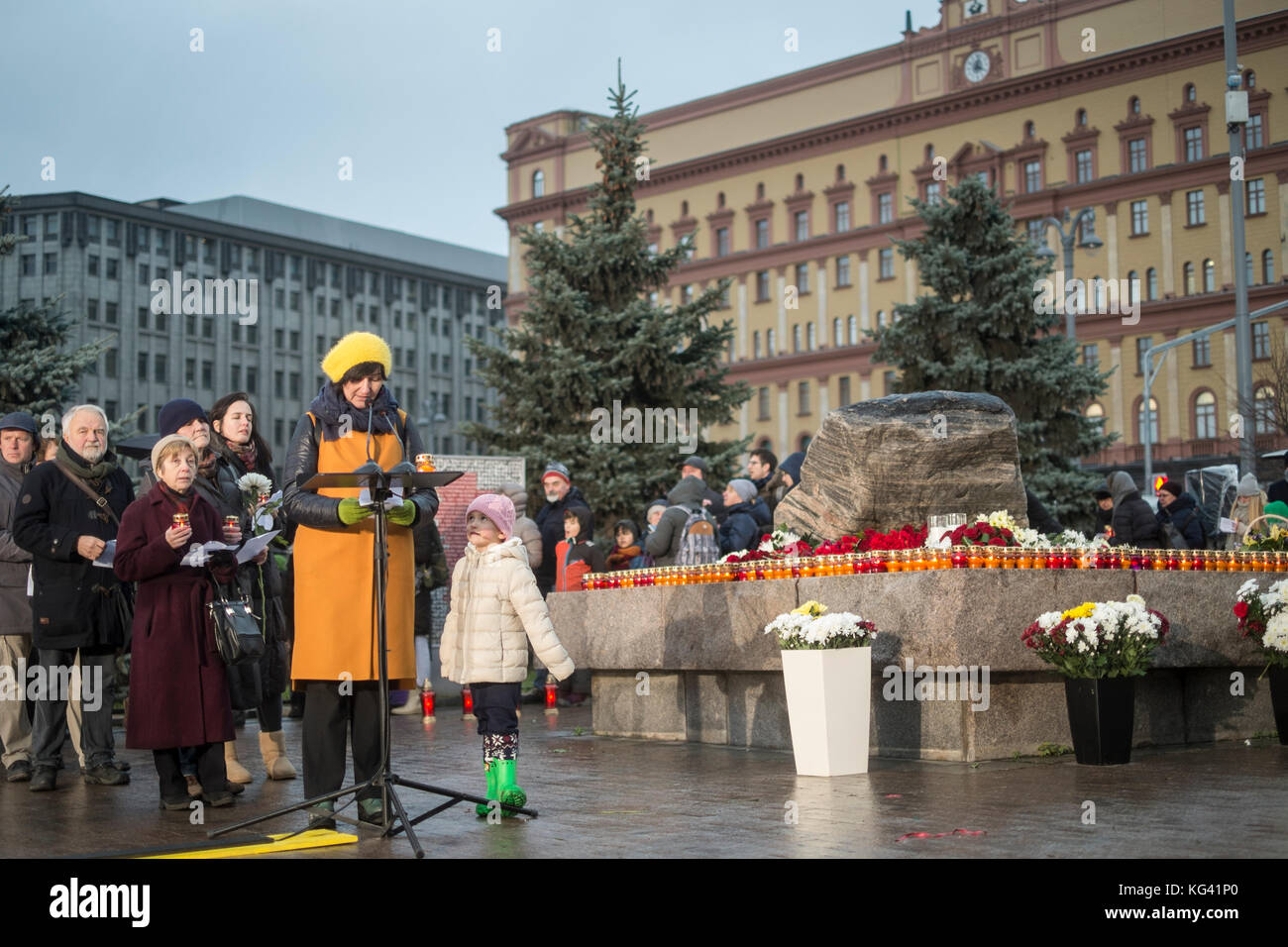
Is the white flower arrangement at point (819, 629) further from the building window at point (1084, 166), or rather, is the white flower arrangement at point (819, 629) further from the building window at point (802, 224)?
the building window at point (802, 224)

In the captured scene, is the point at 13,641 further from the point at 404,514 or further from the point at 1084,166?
the point at 1084,166

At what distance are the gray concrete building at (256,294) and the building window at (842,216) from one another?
22662 mm

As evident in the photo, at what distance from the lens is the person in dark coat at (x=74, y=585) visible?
31.7 ft

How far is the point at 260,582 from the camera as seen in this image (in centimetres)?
984

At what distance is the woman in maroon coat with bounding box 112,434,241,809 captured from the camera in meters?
8.45

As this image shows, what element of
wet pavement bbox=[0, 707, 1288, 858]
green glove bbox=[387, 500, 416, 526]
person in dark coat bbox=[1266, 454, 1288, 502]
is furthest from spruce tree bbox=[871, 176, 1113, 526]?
green glove bbox=[387, 500, 416, 526]

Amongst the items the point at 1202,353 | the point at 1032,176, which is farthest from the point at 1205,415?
the point at 1032,176

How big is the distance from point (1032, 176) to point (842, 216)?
11.4 m

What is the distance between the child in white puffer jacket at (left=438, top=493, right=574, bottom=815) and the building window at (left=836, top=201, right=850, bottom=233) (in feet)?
255

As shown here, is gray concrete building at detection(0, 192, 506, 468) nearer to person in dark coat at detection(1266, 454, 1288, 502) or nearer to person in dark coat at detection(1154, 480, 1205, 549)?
person in dark coat at detection(1154, 480, 1205, 549)

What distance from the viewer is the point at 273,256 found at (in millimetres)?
103125
